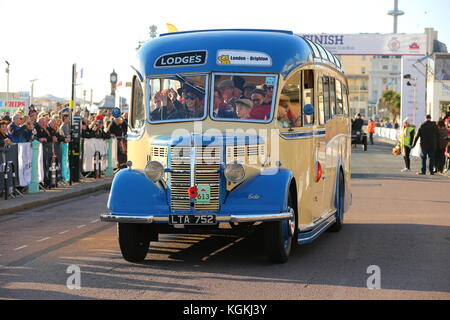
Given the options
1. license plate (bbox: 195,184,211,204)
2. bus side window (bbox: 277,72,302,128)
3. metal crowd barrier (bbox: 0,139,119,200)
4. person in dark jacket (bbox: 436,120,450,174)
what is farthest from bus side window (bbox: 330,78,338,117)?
person in dark jacket (bbox: 436,120,450,174)

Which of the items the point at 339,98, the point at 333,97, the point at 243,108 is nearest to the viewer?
the point at 243,108

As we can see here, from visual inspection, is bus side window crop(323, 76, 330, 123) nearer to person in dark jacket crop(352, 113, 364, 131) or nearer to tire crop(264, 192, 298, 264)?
tire crop(264, 192, 298, 264)

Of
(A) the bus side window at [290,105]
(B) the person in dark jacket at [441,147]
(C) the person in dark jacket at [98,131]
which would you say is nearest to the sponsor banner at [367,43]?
(B) the person in dark jacket at [441,147]

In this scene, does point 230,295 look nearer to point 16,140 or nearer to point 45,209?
point 45,209

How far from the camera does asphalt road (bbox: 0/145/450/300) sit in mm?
8570

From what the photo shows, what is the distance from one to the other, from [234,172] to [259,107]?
110 cm

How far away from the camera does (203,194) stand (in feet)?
33.0

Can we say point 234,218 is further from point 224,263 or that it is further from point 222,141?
point 222,141

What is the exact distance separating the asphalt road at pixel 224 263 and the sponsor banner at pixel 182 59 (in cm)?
223

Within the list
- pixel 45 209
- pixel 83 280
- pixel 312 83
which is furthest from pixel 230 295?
pixel 45 209

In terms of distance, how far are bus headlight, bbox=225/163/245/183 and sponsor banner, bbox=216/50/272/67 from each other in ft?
4.72

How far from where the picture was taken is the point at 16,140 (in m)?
19.8

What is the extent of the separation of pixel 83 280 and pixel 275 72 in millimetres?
3536

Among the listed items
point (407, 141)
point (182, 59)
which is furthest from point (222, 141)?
point (407, 141)
